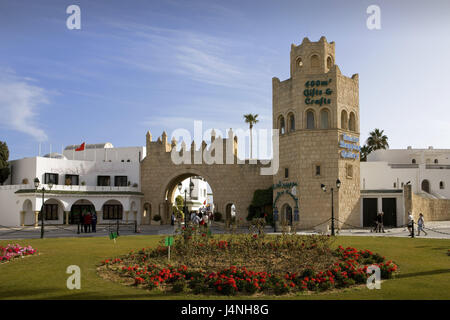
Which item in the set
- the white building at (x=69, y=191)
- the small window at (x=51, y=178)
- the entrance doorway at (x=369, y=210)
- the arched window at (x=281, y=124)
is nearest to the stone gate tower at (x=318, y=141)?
the arched window at (x=281, y=124)

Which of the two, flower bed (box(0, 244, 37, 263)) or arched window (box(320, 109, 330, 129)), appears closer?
flower bed (box(0, 244, 37, 263))

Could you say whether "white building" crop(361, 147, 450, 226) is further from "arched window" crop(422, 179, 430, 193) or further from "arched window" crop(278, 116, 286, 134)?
"arched window" crop(278, 116, 286, 134)

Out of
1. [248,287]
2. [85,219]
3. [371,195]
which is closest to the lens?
[248,287]

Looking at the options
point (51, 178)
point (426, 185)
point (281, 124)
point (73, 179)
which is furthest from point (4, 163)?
point (426, 185)

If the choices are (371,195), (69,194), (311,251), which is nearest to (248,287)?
(311,251)

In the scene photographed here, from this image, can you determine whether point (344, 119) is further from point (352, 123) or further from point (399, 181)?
point (399, 181)

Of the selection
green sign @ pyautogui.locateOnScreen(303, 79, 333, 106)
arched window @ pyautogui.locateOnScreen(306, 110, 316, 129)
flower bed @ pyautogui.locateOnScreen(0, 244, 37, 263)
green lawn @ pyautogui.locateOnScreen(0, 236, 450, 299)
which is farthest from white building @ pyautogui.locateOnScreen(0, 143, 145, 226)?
green lawn @ pyautogui.locateOnScreen(0, 236, 450, 299)

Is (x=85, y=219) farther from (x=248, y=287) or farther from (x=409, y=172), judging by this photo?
(x=409, y=172)

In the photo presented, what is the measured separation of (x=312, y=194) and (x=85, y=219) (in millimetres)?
17670

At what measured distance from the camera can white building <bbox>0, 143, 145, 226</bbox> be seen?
4047 centimetres

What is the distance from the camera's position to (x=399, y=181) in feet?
147

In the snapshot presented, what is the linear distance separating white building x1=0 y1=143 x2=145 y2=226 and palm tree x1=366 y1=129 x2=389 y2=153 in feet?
113

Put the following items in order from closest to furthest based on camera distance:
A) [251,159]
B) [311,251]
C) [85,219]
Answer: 1. [311,251]
2. [85,219]
3. [251,159]
